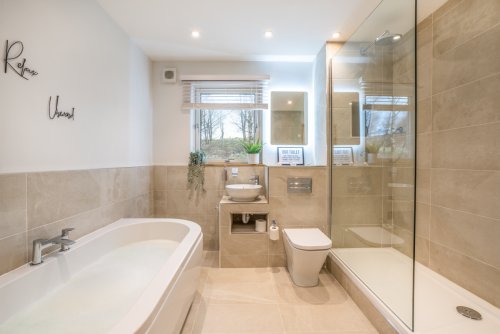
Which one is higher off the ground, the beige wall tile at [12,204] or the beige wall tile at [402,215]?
the beige wall tile at [12,204]

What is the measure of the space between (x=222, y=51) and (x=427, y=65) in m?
2.00

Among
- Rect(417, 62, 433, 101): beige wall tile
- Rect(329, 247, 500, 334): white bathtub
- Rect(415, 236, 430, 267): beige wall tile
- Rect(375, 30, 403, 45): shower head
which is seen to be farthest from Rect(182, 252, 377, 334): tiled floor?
Rect(375, 30, 403, 45): shower head

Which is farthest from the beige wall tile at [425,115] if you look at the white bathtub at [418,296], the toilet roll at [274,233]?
the toilet roll at [274,233]

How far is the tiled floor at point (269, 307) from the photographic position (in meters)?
1.59

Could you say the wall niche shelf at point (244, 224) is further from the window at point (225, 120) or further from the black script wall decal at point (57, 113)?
the black script wall decal at point (57, 113)

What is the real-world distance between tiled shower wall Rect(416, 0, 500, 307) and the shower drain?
0.50 feet

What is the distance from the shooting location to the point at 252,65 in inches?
114

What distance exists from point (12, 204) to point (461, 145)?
2775 millimetres

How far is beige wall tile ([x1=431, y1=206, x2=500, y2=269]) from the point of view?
1.42 metres

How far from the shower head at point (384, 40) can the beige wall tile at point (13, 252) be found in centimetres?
268

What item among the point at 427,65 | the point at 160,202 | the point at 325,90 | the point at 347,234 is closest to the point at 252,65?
the point at 325,90

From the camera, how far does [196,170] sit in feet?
9.20

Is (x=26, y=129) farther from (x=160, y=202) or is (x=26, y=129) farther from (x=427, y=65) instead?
(x=427, y=65)

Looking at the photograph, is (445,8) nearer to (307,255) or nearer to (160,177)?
(307,255)
